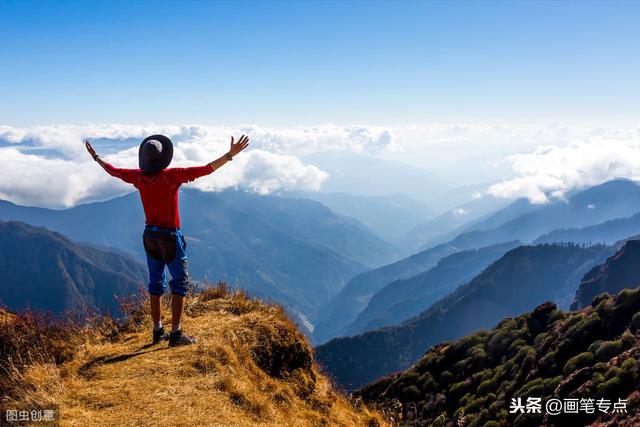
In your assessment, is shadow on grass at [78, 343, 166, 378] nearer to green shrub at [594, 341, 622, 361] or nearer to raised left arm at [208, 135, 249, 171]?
raised left arm at [208, 135, 249, 171]

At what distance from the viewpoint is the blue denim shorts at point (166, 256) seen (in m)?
8.66

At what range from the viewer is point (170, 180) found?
8.68m

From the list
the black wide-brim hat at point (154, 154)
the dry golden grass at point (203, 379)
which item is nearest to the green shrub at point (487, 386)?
the dry golden grass at point (203, 379)

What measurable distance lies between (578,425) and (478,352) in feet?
62.3

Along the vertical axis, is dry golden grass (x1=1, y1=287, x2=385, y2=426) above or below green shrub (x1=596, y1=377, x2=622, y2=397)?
above

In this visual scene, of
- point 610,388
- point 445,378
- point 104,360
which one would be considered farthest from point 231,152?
point 445,378

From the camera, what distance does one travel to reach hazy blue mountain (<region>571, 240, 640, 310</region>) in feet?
551

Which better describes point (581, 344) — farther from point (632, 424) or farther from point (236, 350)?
point (236, 350)

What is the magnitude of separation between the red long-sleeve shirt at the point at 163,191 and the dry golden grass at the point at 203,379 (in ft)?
9.02

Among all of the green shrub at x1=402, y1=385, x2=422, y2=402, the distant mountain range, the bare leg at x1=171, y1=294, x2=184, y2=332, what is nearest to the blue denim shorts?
the bare leg at x1=171, y1=294, x2=184, y2=332

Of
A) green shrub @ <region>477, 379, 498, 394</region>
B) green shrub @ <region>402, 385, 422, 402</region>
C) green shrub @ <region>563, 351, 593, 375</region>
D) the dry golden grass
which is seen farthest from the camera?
green shrub @ <region>477, 379, 498, 394</region>

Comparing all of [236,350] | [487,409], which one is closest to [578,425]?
[487,409]

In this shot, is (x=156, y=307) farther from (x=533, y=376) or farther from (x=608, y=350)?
(x=608, y=350)

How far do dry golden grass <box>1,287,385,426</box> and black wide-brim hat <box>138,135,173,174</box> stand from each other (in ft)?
12.5
